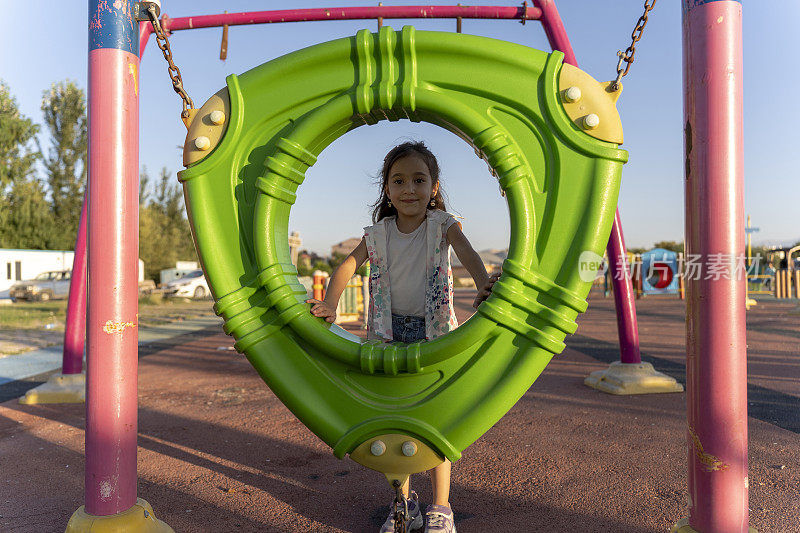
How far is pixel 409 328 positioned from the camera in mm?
2025

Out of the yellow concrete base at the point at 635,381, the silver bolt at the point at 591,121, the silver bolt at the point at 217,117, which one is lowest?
the yellow concrete base at the point at 635,381

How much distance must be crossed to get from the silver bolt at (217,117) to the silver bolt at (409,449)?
43.1 inches

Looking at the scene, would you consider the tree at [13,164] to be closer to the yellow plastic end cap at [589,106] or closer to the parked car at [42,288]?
the parked car at [42,288]

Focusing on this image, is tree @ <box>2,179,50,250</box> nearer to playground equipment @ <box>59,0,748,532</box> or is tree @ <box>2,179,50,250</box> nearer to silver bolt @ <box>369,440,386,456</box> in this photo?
playground equipment @ <box>59,0,748,532</box>

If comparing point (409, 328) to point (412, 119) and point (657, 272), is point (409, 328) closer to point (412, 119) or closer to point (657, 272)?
point (412, 119)

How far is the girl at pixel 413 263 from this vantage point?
6.29 feet

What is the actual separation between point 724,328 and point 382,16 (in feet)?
8.25

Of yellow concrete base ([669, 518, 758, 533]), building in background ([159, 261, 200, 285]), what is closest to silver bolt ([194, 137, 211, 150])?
yellow concrete base ([669, 518, 758, 533])

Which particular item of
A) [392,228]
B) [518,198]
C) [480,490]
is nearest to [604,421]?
[480,490]

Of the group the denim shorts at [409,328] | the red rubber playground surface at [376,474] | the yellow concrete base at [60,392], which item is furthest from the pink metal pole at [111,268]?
the yellow concrete base at [60,392]

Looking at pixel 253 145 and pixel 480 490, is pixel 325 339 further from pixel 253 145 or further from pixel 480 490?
pixel 480 490

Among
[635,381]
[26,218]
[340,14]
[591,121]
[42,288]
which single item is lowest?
[635,381]

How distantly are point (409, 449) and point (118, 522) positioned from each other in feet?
2.94

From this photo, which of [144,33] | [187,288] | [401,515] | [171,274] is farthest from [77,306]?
[171,274]
